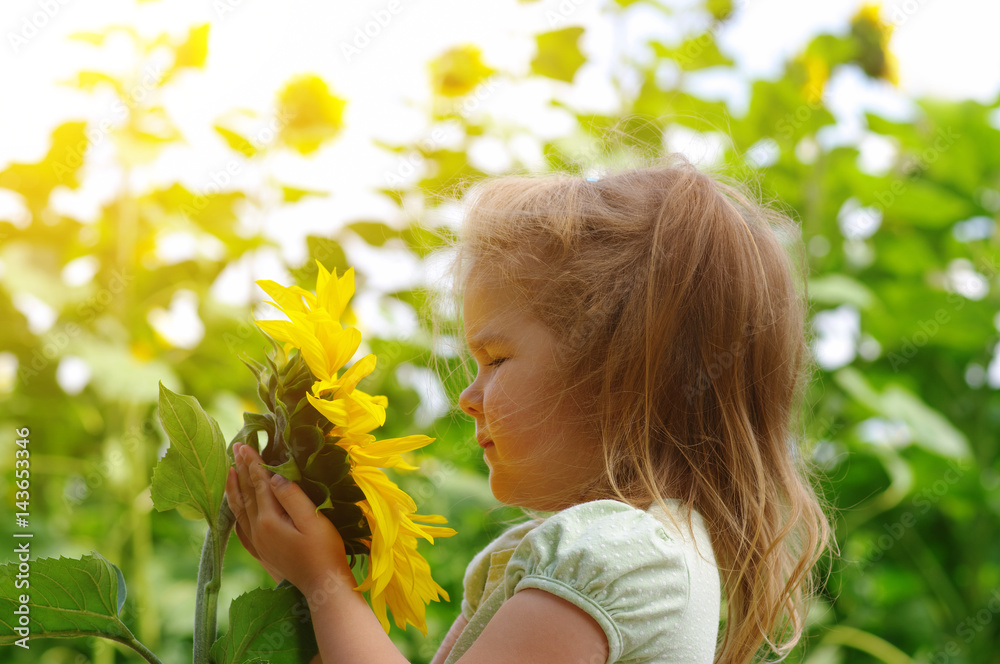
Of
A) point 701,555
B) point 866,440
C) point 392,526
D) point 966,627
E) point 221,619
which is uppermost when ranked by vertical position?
point 392,526

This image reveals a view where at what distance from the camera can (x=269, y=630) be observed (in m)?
0.48

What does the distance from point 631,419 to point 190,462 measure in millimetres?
324

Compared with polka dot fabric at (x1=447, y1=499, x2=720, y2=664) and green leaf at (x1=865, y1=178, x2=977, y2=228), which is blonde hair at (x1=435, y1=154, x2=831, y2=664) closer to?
polka dot fabric at (x1=447, y1=499, x2=720, y2=664)

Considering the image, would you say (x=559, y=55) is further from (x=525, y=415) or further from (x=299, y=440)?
(x=299, y=440)

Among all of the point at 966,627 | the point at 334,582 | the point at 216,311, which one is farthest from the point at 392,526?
the point at 966,627

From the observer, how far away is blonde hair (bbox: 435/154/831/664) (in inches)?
25.6

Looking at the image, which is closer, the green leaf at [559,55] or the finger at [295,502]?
the finger at [295,502]

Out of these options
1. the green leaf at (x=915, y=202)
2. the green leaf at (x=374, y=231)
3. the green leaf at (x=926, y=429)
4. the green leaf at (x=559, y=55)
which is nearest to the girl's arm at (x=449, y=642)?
the green leaf at (x=374, y=231)

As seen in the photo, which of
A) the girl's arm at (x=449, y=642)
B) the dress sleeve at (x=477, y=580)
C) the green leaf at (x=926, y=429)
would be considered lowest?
the green leaf at (x=926, y=429)

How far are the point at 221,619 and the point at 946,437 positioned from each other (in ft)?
4.02

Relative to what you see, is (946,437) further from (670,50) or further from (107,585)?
(107,585)

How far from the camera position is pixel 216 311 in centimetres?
111

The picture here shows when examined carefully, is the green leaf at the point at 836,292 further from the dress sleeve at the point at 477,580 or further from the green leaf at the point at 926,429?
the dress sleeve at the point at 477,580

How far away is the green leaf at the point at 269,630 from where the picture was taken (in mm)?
457
